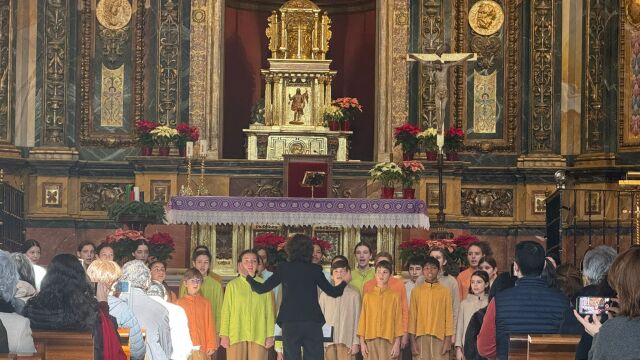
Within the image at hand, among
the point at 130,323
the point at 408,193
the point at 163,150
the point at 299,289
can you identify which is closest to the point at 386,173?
the point at 408,193

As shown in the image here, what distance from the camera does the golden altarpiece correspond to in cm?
2175

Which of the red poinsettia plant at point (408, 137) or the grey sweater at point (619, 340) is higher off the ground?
the red poinsettia plant at point (408, 137)

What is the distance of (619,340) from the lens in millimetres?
6656

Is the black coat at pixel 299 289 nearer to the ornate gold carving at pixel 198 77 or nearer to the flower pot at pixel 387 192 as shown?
the flower pot at pixel 387 192

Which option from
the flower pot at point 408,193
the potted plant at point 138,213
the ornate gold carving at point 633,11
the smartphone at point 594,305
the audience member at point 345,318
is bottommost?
the audience member at point 345,318

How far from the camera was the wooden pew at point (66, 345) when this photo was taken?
8.77 metres

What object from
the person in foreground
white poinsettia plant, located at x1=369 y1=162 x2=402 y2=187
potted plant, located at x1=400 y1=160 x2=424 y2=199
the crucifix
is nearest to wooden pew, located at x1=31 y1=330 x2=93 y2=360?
the person in foreground

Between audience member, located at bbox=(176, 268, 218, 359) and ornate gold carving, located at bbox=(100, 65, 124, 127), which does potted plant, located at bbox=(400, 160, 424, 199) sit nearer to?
ornate gold carving, located at bbox=(100, 65, 124, 127)

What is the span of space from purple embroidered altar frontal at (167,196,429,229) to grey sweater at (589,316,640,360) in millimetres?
12223

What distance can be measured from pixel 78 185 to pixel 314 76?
12.9ft

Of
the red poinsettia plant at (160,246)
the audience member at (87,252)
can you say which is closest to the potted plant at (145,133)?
the red poinsettia plant at (160,246)

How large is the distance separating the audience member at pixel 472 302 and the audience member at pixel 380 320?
63 cm

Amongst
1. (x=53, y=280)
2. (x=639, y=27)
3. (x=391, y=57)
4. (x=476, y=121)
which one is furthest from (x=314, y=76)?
(x=53, y=280)

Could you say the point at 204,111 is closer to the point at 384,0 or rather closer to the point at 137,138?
the point at 137,138
